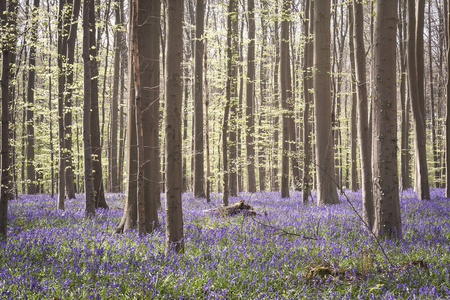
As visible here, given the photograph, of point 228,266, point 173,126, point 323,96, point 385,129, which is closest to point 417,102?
point 323,96

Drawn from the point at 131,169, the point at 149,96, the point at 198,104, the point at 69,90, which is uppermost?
the point at 69,90

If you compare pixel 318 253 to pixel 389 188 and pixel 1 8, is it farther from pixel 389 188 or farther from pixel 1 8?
pixel 1 8

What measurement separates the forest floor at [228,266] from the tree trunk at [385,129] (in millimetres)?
569

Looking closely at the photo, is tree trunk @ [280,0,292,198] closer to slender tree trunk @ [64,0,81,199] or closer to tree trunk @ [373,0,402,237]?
slender tree trunk @ [64,0,81,199]

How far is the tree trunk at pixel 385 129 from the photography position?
7.44 m

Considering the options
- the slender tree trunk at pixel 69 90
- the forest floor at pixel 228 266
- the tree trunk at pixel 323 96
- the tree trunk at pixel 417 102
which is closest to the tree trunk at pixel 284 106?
the tree trunk at pixel 323 96

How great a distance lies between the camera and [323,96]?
44.6 feet

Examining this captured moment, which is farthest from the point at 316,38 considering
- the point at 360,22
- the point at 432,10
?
the point at 432,10

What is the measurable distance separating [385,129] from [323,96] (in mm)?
6367

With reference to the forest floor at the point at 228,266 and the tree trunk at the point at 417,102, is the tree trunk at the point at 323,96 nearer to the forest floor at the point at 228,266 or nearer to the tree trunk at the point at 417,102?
the tree trunk at the point at 417,102

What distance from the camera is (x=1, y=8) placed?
695cm

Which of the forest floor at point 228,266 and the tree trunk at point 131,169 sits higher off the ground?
the tree trunk at point 131,169

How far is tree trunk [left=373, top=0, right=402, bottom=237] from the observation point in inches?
293

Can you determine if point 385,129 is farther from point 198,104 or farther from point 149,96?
point 198,104
